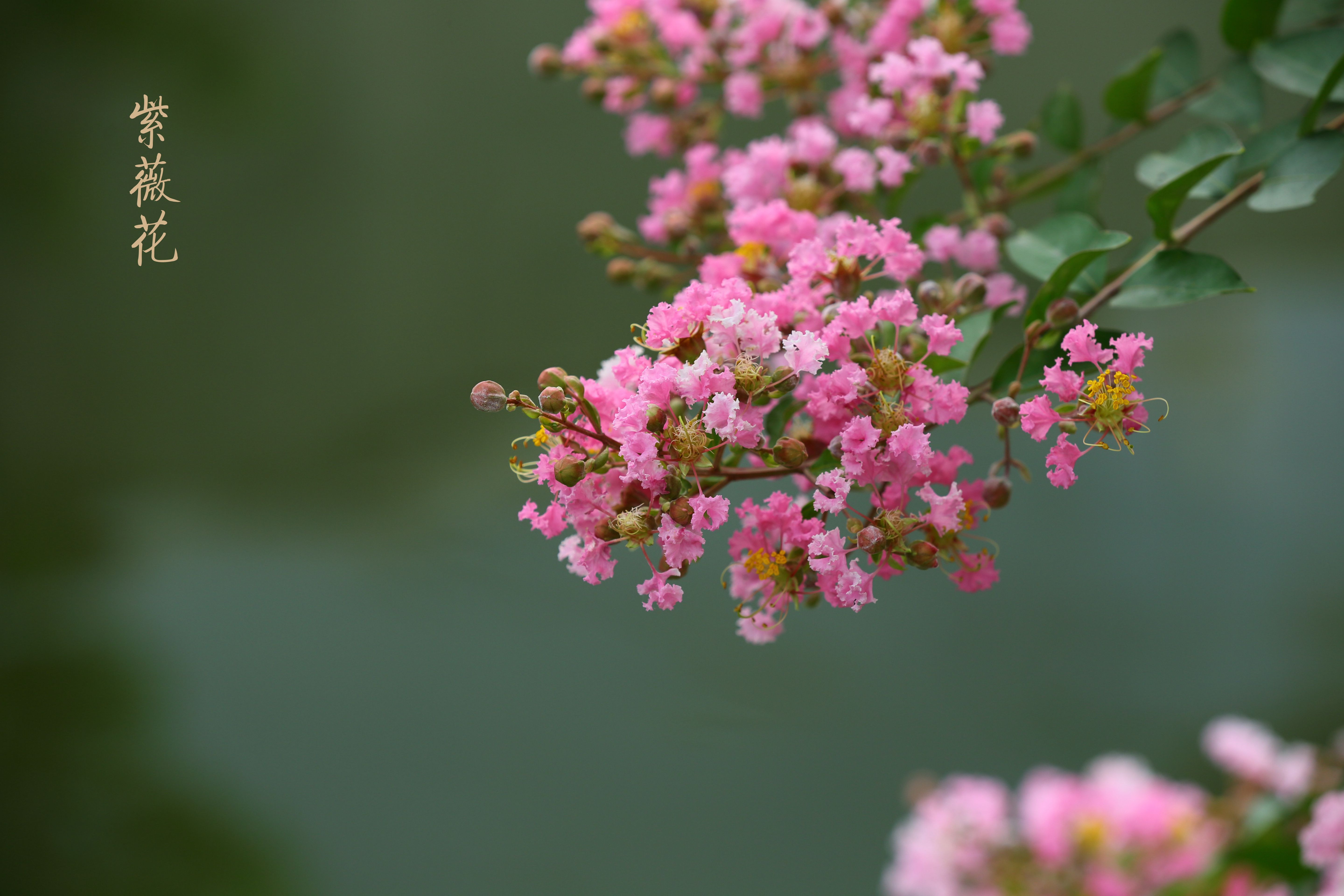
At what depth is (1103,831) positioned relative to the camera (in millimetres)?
1166

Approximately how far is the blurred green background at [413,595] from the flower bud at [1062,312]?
1.24 m

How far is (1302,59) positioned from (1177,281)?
0.34 metres

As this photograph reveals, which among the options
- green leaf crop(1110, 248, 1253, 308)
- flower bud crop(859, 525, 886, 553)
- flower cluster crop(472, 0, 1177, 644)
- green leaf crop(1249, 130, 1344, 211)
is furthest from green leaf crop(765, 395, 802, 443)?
green leaf crop(1249, 130, 1344, 211)

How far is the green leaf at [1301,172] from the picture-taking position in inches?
25.7

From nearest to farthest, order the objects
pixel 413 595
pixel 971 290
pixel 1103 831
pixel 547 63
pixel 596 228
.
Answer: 1. pixel 971 290
2. pixel 596 228
3. pixel 547 63
4. pixel 1103 831
5. pixel 413 595

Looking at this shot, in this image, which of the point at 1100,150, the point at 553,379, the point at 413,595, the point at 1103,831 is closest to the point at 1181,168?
the point at 1100,150

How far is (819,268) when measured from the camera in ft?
1.95

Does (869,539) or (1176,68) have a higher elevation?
(1176,68)

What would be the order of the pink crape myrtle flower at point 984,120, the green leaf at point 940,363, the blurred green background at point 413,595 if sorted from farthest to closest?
the blurred green background at point 413,595, the pink crape myrtle flower at point 984,120, the green leaf at point 940,363

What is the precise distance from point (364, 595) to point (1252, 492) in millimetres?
1948

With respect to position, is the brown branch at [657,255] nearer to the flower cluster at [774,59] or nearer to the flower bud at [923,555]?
the flower cluster at [774,59]

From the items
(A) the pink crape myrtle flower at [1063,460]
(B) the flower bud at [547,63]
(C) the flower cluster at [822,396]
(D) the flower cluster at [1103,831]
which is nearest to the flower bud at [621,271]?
(C) the flower cluster at [822,396]

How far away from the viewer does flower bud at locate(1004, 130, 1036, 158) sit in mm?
807

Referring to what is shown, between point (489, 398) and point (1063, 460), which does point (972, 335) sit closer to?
point (1063, 460)
